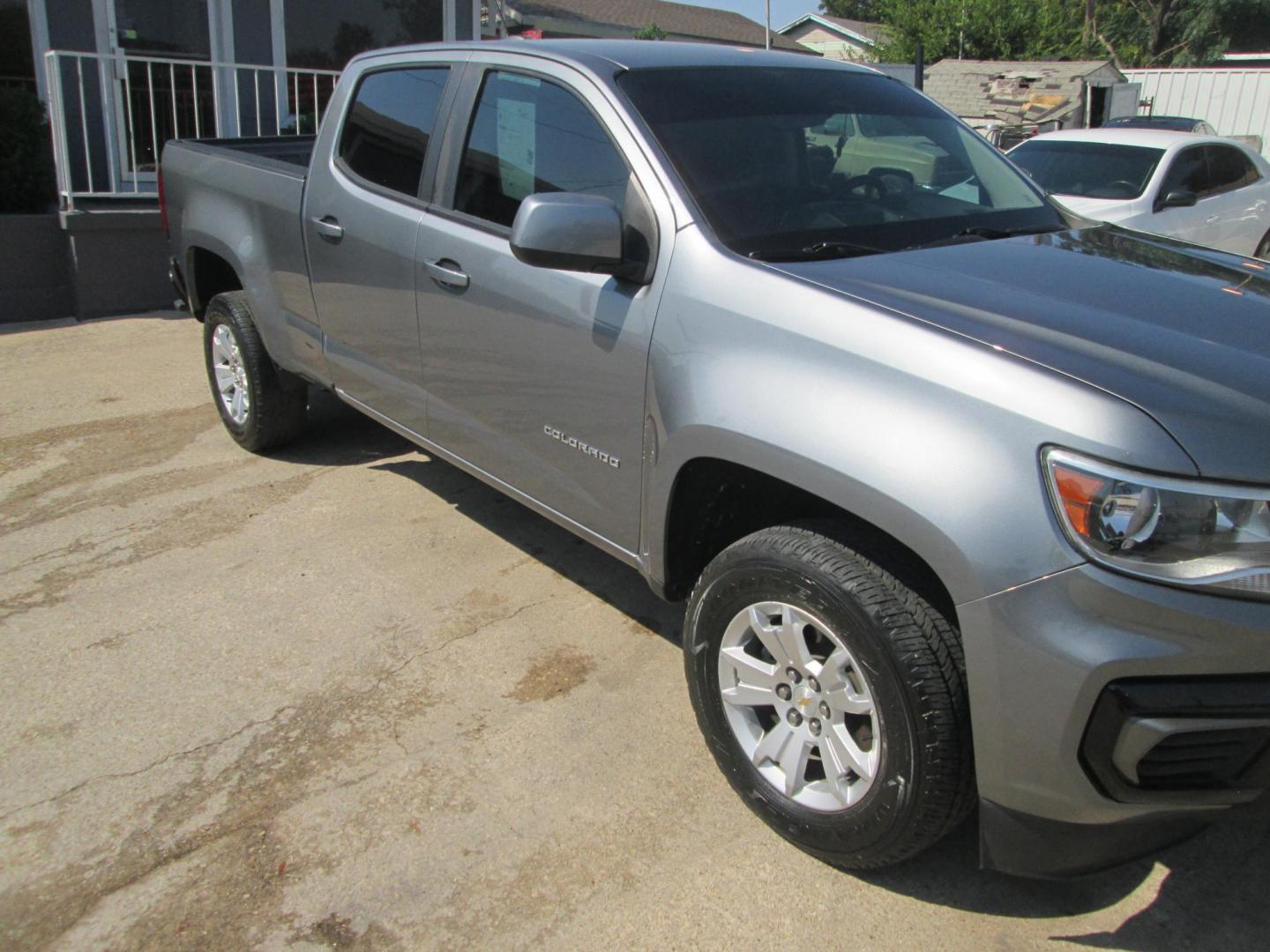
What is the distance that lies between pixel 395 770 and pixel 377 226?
199cm

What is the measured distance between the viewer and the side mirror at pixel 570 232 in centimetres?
287

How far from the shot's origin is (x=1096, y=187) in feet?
28.7

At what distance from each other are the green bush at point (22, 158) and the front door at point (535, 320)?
22.2 ft

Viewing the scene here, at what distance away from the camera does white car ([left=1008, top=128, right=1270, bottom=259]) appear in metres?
8.48

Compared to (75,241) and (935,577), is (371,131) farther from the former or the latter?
(75,241)

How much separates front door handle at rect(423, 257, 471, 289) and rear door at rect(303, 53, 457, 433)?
15cm

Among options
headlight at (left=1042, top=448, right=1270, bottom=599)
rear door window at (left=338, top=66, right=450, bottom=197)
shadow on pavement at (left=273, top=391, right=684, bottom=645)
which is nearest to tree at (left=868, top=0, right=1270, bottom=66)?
shadow on pavement at (left=273, top=391, right=684, bottom=645)

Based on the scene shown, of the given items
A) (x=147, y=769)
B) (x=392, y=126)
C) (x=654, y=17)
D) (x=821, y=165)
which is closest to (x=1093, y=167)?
(x=821, y=165)

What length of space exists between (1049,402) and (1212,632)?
0.51 metres

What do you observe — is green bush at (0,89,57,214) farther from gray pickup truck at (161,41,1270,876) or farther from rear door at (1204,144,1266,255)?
rear door at (1204,144,1266,255)

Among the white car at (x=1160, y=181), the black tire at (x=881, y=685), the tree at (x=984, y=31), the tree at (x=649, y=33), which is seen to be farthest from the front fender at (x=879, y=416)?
the tree at (x=984, y=31)

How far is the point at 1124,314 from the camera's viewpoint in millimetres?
2523

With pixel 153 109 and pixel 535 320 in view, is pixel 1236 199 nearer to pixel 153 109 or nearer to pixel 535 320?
pixel 535 320

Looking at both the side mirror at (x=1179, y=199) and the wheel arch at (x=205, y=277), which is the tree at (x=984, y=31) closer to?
the side mirror at (x=1179, y=199)
